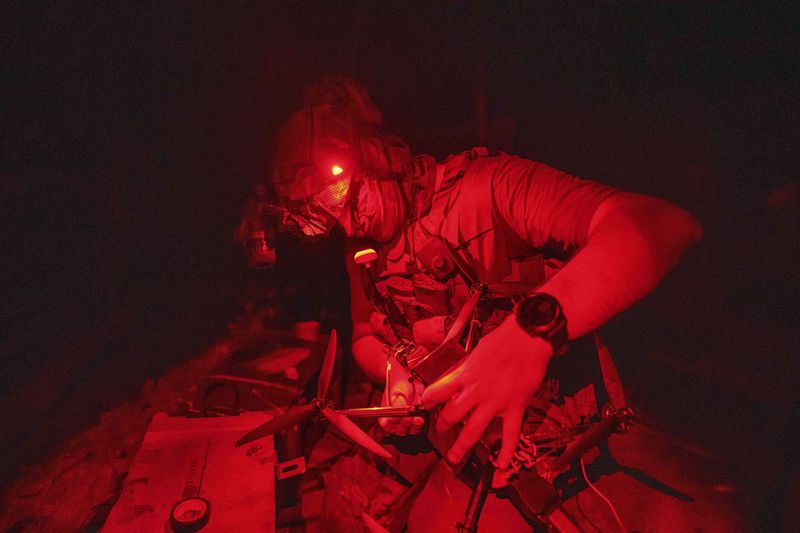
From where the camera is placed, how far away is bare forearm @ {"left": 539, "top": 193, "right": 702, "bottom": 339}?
1.27m

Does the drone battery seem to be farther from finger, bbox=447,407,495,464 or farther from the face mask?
A: the face mask

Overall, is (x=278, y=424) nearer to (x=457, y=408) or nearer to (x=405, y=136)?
(x=457, y=408)

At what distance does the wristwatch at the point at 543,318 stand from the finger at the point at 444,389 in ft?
0.98

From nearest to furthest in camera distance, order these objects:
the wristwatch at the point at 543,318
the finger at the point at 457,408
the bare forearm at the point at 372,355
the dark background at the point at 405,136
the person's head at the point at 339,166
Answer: the wristwatch at the point at 543,318 < the finger at the point at 457,408 < the dark background at the point at 405,136 < the person's head at the point at 339,166 < the bare forearm at the point at 372,355

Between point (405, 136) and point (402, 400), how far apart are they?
193 cm

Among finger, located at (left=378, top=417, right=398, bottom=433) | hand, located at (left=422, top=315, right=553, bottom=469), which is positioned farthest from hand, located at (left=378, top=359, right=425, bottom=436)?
hand, located at (left=422, top=315, right=553, bottom=469)

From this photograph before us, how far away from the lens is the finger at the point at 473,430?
4.40ft

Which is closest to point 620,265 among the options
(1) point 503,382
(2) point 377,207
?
(1) point 503,382

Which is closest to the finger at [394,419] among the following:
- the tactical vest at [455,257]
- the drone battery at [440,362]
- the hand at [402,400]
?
the hand at [402,400]

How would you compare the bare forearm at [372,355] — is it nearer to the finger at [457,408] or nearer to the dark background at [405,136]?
the finger at [457,408]

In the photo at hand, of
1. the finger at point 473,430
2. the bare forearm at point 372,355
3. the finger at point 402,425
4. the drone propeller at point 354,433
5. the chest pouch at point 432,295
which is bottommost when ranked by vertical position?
the finger at point 402,425

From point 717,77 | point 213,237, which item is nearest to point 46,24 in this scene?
point 213,237

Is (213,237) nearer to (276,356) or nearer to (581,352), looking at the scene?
(276,356)

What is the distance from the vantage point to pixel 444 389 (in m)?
1.43
